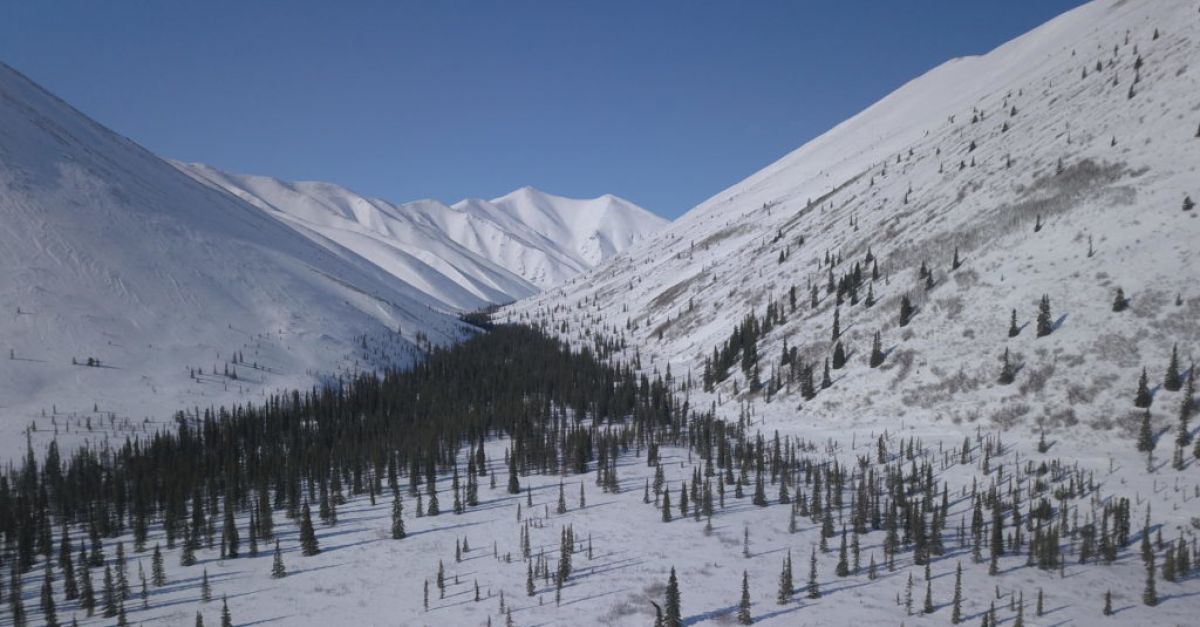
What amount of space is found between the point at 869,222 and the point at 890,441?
252 feet

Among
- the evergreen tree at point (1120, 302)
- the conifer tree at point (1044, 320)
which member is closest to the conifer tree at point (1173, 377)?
the evergreen tree at point (1120, 302)

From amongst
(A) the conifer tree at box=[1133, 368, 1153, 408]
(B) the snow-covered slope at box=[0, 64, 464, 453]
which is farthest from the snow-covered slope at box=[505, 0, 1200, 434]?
(B) the snow-covered slope at box=[0, 64, 464, 453]

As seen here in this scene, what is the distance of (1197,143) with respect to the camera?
8175 cm

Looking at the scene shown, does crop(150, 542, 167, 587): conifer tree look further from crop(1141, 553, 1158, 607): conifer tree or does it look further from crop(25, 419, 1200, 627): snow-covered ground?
crop(1141, 553, 1158, 607): conifer tree

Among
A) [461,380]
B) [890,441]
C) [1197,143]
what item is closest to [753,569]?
[890,441]

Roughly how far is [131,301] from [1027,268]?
15088cm

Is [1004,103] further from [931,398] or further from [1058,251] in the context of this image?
[931,398]

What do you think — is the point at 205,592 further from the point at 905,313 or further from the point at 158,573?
the point at 905,313

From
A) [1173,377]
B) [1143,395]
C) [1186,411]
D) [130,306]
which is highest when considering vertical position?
[130,306]

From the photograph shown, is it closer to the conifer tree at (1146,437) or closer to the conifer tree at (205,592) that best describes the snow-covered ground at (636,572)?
the conifer tree at (205,592)

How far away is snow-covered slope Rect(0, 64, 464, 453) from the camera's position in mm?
98375

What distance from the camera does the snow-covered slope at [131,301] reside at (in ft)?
323

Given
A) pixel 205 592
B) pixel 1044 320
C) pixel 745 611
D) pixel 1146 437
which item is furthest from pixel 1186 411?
pixel 205 592

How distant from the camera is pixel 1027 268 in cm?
8344
